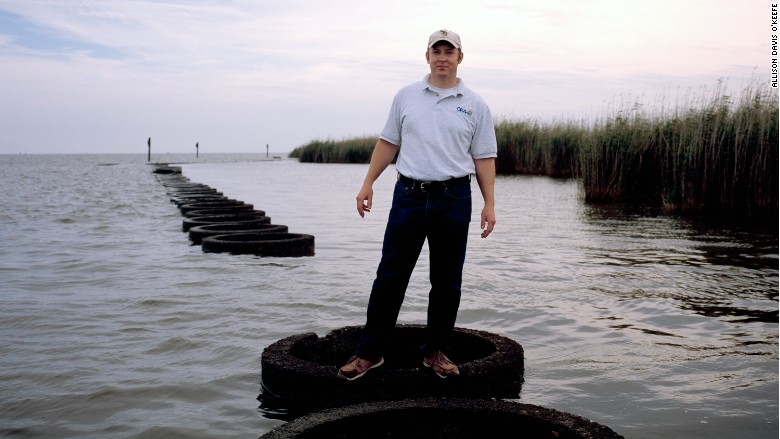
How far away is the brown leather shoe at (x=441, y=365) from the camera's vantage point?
4.00 meters

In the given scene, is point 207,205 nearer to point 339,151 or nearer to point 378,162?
point 378,162

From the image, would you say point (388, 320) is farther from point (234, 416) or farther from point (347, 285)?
point (347, 285)

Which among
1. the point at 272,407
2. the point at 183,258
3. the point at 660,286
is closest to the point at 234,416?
the point at 272,407

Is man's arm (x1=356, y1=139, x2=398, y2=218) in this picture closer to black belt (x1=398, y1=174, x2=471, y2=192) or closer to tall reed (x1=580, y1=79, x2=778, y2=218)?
black belt (x1=398, y1=174, x2=471, y2=192)

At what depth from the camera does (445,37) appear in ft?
12.9

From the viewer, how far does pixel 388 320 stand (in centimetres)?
410

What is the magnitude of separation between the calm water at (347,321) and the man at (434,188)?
0.67m

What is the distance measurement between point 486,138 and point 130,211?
15.0 meters

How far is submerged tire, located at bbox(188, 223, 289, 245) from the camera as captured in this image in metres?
10.9

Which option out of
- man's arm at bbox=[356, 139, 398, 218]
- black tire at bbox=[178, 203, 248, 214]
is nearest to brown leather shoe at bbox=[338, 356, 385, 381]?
man's arm at bbox=[356, 139, 398, 218]

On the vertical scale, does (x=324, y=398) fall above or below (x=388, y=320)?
below

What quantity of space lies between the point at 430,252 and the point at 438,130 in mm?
608

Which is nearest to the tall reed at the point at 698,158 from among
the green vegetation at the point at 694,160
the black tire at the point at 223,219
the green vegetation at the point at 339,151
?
the green vegetation at the point at 694,160

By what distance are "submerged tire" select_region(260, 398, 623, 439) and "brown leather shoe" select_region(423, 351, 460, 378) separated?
37 centimetres
